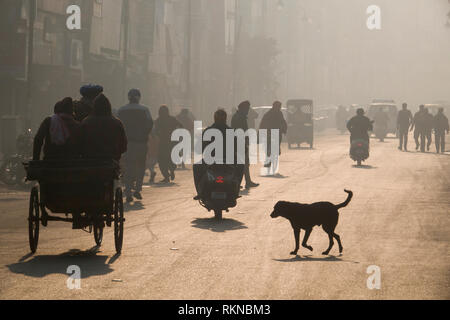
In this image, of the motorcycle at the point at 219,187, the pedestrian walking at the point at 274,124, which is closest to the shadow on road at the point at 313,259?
the motorcycle at the point at 219,187

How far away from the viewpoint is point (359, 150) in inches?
1254

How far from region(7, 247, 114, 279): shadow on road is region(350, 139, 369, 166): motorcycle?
21.0 metres

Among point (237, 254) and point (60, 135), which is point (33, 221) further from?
point (237, 254)

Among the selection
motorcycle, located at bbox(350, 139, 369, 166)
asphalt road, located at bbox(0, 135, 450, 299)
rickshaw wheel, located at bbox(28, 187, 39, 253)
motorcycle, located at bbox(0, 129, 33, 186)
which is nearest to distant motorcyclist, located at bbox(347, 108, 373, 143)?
motorcycle, located at bbox(350, 139, 369, 166)

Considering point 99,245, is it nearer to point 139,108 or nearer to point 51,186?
point 51,186

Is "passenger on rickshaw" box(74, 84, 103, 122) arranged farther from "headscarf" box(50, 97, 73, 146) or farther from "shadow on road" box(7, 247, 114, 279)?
"shadow on road" box(7, 247, 114, 279)

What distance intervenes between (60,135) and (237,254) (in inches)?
95.8

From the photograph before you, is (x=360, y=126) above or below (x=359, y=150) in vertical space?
above

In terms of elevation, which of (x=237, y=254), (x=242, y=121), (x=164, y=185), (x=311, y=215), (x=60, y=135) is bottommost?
(x=164, y=185)

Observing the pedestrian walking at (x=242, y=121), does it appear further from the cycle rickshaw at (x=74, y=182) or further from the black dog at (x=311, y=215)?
the cycle rickshaw at (x=74, y=182)

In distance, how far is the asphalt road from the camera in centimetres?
884

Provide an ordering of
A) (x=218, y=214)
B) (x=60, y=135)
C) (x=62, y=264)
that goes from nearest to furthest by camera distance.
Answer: (x=62, y=264) → (x=60, y=135) → (x=218, y=214)

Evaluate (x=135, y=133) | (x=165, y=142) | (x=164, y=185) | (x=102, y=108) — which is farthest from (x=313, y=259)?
(x=165, y=142)

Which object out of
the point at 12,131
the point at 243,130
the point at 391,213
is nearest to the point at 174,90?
the point at 12,131
